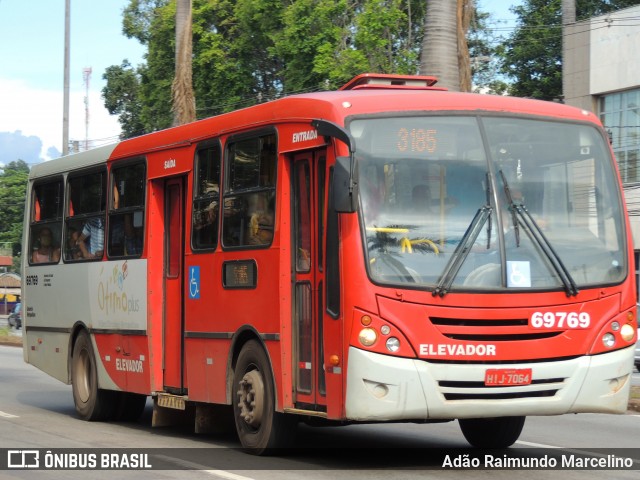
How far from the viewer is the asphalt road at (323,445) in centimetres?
972

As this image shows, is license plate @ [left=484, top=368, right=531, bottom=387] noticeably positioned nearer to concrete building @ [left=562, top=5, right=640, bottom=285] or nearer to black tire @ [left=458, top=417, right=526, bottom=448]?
black tire @ [left=458, top=417, right=526, bottom=448]

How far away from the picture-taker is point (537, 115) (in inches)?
408

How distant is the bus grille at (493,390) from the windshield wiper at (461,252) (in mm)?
706

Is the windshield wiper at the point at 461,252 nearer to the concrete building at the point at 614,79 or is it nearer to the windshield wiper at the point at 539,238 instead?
the windshield wiper at the point at 539,238

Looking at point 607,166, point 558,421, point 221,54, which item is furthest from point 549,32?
point 607,166

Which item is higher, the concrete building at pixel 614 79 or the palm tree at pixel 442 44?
the concrete building at pixel 614 79

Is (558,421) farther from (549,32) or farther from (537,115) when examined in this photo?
(549,32)

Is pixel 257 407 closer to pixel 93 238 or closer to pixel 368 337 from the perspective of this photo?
pixel 368 337

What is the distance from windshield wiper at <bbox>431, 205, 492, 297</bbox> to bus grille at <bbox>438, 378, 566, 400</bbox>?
706 mm

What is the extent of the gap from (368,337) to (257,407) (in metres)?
1.98

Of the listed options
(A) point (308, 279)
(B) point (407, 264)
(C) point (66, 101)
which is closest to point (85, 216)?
(A) point (308, 279)

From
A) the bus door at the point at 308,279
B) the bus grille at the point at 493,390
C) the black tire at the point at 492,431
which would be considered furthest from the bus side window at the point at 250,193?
the black tire at the point at 492,431

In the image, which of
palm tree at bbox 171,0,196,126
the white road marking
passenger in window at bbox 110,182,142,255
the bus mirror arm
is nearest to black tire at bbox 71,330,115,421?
passenger in window at bbox 110,182,142,255

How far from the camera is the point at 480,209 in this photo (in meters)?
9.70
